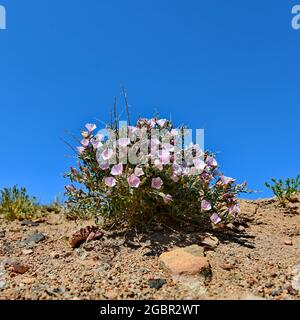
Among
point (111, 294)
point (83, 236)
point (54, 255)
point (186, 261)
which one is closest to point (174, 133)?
point (83, 236)

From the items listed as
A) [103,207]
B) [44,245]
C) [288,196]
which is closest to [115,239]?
[103,207]

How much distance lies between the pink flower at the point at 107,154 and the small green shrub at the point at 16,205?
2.40 meters

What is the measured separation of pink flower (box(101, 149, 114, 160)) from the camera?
5371 millimetres

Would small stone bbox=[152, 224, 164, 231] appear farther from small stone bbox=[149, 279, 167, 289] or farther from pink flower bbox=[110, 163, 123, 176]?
small stone bbox=[149, 279, 167, 289]

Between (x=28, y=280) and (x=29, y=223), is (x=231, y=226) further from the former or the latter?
(x=29, y=223)

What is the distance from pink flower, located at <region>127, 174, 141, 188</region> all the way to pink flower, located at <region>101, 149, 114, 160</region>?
433mm

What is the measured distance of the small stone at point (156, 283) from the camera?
423 centimetres

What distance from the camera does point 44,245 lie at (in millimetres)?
5617

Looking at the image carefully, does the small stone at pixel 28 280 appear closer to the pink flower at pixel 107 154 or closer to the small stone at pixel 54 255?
the small stone at pixel 54 255

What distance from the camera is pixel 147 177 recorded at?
529 centimetres

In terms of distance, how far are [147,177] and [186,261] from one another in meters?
1.18

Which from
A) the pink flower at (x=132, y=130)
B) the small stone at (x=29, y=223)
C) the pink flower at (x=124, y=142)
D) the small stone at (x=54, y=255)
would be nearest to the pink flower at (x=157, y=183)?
the pink flower at (x=124, y=142)

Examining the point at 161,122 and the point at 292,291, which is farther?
the point at 161,122
